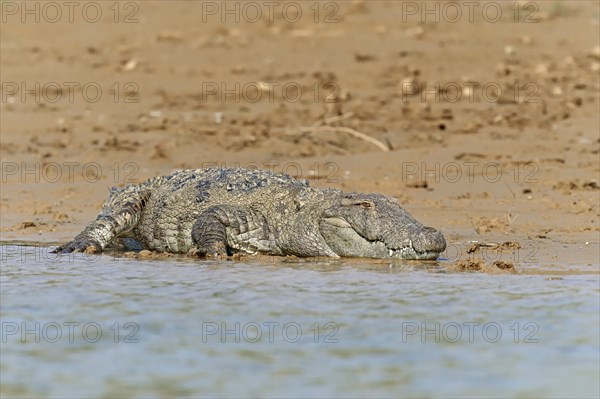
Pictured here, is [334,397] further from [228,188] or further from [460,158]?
[460,158]

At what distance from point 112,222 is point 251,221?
1.10 meters

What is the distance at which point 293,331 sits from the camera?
5.57 m

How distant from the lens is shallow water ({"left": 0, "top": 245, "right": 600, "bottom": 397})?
4598 millimetres

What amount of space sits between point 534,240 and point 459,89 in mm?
5718

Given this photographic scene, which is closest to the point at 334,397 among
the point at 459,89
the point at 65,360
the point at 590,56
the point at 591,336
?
the point at 65,360

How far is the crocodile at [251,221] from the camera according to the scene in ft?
25.6
